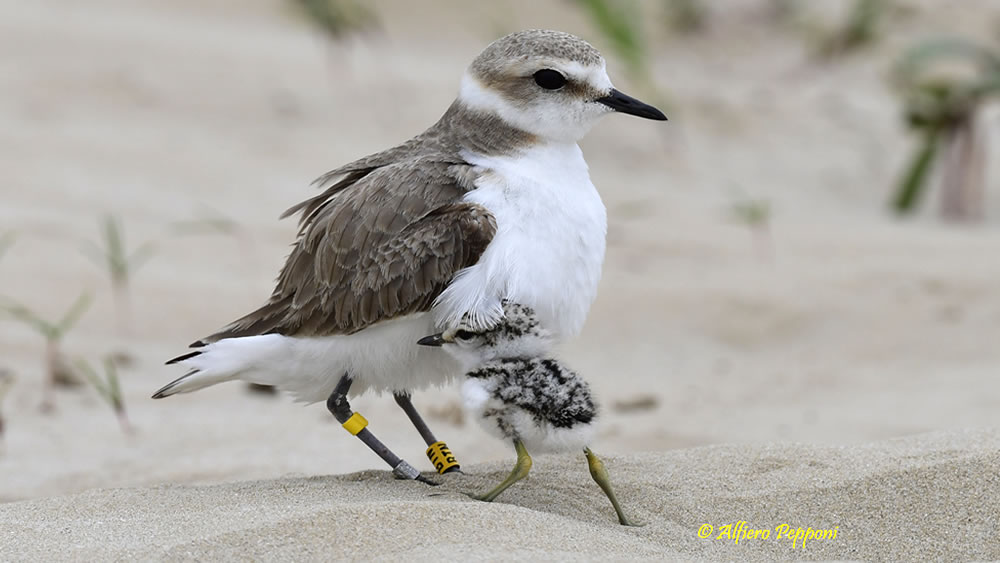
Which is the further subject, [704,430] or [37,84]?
[37,84]

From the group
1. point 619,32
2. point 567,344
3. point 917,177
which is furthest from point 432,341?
point 917,177

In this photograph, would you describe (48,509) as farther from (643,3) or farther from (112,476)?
(643,3)

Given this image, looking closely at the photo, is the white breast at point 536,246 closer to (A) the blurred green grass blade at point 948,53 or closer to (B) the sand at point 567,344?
(B) the sand at point 567,344

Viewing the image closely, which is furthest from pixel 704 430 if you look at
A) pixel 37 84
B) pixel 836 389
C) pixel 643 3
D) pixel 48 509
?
pixel 643 3

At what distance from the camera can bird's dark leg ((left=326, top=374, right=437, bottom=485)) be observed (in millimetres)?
4246

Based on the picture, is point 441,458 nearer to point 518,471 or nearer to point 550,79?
point 518,471

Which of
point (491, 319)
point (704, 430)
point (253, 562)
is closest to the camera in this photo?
point (253, 562)

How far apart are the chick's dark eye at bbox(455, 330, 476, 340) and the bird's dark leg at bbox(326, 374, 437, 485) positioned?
59 cm

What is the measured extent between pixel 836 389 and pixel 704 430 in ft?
3.78

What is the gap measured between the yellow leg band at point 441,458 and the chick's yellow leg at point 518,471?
581mm

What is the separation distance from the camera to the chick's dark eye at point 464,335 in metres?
3.82

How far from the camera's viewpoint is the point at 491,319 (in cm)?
384

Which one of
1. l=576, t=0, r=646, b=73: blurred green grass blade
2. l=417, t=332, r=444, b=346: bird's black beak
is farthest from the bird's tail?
l=576, t=0, r=646, b=73: blurred green grass blade

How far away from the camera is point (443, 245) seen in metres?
3.99
